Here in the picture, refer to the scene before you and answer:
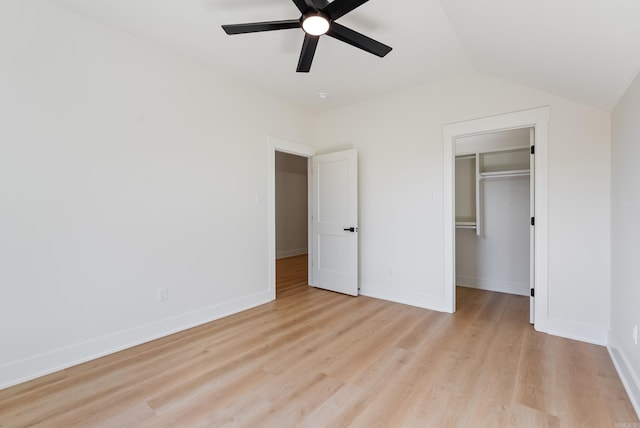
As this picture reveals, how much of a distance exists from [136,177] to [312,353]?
2151mm

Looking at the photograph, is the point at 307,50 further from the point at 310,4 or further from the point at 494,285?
the point at 494,285

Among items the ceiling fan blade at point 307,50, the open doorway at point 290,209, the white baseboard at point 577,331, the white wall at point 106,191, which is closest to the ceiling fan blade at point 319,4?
the ceiling fan blade at point 307,50

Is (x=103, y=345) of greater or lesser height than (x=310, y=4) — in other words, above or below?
below

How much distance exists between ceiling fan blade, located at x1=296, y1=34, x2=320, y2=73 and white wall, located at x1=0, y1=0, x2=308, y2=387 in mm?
1341

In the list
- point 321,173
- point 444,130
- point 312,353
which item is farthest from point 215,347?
point 444,130

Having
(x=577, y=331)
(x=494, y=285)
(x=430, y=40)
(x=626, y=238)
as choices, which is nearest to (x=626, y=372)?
(x=577, y=331)

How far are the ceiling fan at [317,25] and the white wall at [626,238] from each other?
1747 millimetres

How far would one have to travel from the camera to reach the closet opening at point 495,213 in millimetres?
4055

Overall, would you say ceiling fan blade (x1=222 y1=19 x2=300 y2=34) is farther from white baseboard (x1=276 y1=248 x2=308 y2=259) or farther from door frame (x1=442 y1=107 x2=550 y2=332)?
white baseboard (x1=276 y1=248 x2=308 y2=259)

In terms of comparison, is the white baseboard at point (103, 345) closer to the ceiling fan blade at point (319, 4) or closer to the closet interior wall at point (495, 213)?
the ceiling fan blade at point (319, 4)

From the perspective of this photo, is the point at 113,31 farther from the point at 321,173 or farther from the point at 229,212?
the point at 321,173

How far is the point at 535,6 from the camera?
1688 mm

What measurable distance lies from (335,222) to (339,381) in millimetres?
2442

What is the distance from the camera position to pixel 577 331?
2.70 m
